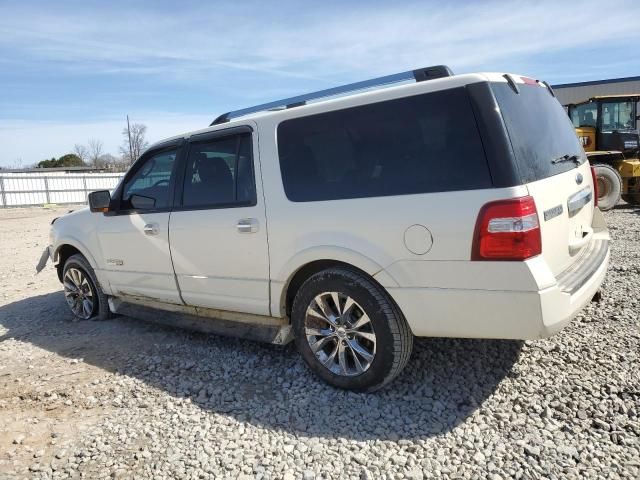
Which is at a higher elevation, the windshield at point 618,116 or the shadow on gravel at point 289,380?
the windshield at point 618,116

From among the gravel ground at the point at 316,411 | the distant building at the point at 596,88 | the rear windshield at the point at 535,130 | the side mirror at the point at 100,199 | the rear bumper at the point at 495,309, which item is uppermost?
the distant building at the point at 596,88

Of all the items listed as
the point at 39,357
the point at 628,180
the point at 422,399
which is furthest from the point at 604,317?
the point at 628,180

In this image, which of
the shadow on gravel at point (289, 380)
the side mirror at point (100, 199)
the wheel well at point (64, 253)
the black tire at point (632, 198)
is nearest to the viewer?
the shadow on gravel at point (289, 380)

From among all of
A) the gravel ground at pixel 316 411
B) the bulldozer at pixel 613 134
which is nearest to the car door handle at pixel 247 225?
A: the gravel ground at pixel 316 411

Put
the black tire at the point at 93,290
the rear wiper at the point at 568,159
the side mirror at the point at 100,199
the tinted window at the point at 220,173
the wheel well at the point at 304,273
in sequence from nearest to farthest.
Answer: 1. the rear wiper at the point at 568,159
2. the wheel well at the point at 304,273
3. the tinted window at the point at 220,173
4. the side mirror at the point at 100,199
5. the black tire at the point at 93,290

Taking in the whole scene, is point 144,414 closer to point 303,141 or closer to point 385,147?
point 303,141

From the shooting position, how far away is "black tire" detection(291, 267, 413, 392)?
10.0ft

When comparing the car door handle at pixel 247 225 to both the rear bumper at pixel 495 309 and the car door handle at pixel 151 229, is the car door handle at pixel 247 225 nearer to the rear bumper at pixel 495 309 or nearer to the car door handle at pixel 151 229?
the car door handle at pixel 151 229

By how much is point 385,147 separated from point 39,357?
3.72 meters

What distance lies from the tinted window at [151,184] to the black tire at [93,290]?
1.09 metres

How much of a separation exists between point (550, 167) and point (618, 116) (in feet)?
41.3

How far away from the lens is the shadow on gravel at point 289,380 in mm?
3006

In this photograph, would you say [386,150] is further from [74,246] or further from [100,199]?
[74,246]

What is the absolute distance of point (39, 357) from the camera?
4.43m
